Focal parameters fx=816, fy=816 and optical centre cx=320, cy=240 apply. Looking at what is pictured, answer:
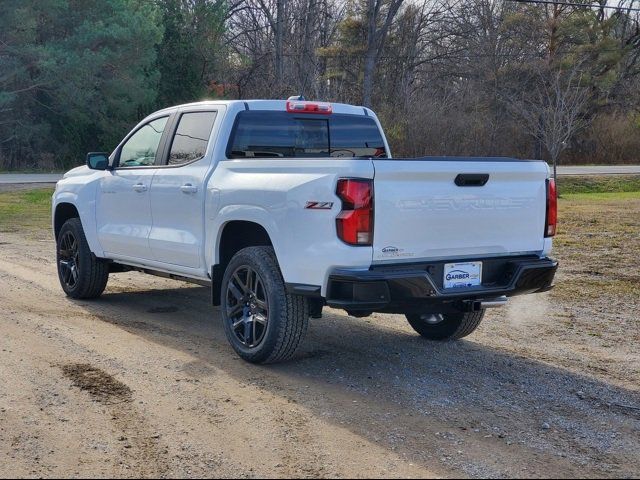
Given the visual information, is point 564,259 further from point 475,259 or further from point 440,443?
point 440,443

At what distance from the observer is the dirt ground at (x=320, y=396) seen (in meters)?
4.34

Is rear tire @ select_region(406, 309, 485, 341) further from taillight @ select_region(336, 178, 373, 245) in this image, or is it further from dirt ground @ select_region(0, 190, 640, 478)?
taillight @ select_region(336, 178, 373, 245)

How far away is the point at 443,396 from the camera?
17.9ft

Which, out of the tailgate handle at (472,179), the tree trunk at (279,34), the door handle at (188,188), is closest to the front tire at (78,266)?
the door handle at (188,188)

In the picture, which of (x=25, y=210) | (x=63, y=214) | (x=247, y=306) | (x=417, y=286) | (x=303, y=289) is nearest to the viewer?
(x=417, y=286)

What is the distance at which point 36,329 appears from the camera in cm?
718

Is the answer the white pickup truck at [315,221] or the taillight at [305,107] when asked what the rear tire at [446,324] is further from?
the taillight at [305,107]

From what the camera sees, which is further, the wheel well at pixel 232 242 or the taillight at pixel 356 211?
the wheel well at pixel 232 242

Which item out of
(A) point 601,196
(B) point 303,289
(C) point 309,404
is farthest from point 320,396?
(A) point 601,196

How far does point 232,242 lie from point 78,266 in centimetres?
274

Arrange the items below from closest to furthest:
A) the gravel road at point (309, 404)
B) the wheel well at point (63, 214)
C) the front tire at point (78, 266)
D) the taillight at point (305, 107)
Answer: the gravel road at point (309, 404)
the taillight at point (305, 107)
the front tire at point (78, 266)
the wheel well at point (63, 214)

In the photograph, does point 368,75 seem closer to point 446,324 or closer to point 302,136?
point 302,136

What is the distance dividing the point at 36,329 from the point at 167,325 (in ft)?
3.74

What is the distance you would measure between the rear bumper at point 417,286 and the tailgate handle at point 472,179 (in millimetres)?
543
